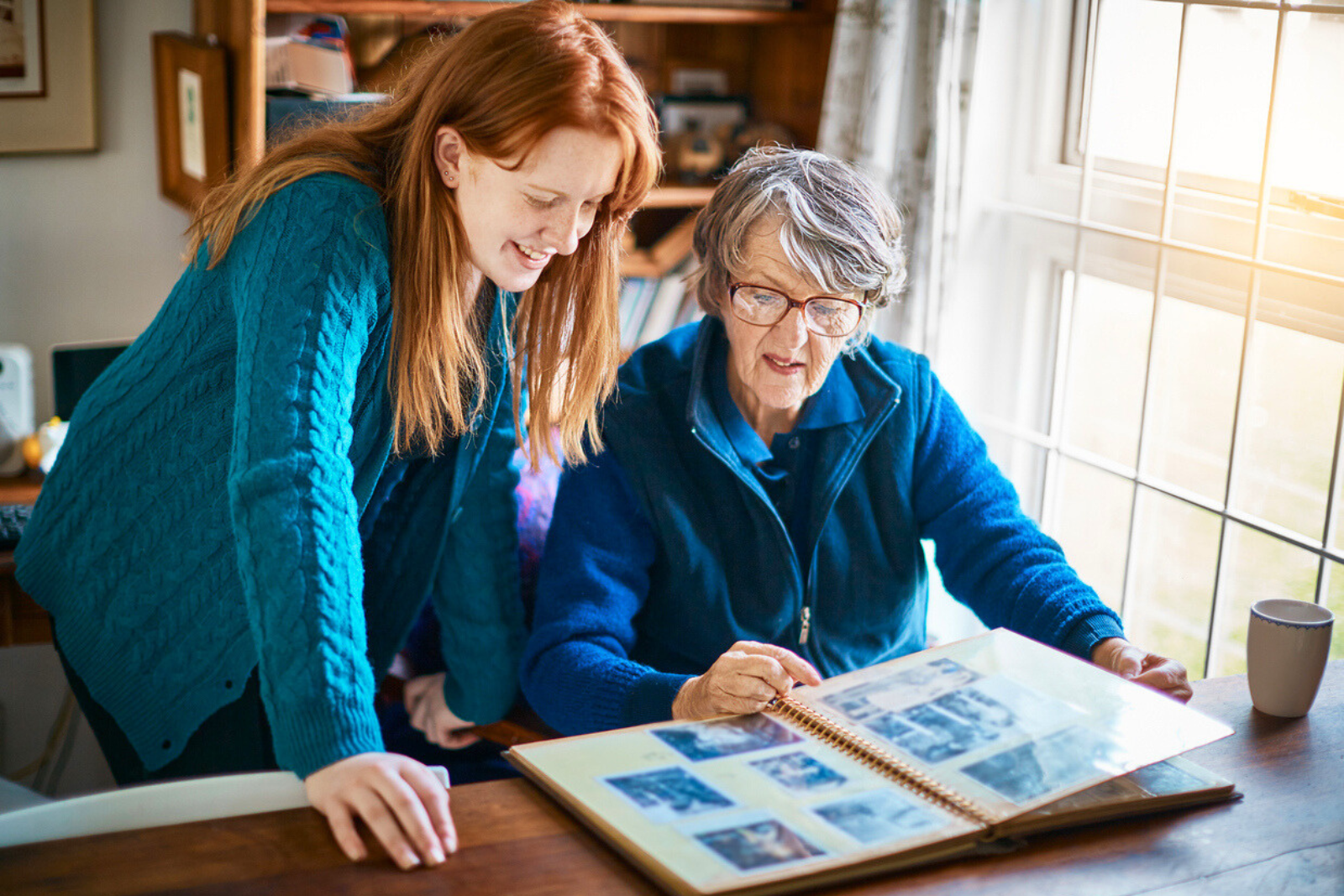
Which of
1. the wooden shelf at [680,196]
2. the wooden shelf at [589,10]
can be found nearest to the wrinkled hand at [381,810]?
the wooden shelf at [589,10]

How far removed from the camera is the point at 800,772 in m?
0.98

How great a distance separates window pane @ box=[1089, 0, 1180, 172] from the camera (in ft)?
6.37

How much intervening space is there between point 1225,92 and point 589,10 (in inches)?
40.8

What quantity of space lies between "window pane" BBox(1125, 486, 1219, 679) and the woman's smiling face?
125 cm

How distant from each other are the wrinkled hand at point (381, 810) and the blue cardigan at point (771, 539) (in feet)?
1.41

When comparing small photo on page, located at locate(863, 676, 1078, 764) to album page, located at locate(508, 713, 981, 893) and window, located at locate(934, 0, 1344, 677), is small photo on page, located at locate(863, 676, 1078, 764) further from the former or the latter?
window, located at locate(934, 0, 1344, 677)

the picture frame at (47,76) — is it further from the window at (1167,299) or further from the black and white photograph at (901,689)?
the black and white photograph at (901,689)

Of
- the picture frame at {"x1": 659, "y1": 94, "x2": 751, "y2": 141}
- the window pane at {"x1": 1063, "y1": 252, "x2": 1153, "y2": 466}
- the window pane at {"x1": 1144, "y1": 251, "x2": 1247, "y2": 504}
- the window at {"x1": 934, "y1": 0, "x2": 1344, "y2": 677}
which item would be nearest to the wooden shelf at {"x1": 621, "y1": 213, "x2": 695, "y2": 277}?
the picture frame at {"x1": 659, "y1": 94, "x2": 751, "y2": 141}

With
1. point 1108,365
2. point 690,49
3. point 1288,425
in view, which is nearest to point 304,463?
point 1288,425

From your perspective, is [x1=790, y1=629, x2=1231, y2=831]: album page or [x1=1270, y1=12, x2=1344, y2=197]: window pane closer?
[x1=790, y1=629, x2=1231, y2=831]: album page

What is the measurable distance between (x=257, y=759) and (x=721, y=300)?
79cm

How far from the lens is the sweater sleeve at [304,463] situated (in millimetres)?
907

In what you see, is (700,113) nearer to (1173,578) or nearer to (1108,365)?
(1108,365)

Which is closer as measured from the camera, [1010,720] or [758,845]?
[758,845]
